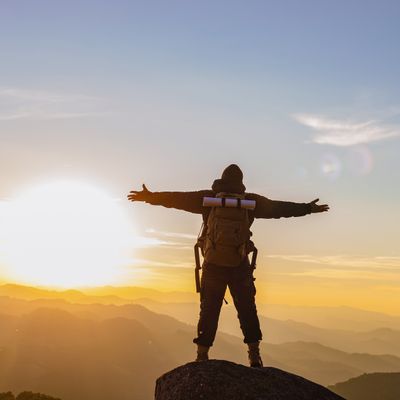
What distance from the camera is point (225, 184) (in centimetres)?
1086

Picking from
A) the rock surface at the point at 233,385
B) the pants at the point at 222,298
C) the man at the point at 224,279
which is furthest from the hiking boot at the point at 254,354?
the rock surface at the point at 233,385

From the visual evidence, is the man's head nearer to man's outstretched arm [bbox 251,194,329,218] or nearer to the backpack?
the backpack

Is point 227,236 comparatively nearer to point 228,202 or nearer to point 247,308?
point 228,202

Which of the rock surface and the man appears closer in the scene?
the rock surface

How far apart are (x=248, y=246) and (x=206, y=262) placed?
98cm

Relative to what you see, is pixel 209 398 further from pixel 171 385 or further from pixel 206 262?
pixel 206 262

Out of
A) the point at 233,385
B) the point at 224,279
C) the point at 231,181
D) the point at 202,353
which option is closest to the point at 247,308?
the point at 224,279

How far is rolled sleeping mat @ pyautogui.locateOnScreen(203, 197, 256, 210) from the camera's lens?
1055 centimetres

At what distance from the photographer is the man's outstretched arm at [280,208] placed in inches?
444

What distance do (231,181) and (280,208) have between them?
57.2 inches

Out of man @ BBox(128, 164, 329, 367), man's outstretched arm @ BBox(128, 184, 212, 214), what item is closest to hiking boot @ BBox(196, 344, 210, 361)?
man @ BBox(128, 164, 329, 367)

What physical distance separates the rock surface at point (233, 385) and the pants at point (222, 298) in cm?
109

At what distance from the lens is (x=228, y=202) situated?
10531 mm

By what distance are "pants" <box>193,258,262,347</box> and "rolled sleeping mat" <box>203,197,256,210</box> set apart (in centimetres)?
126
